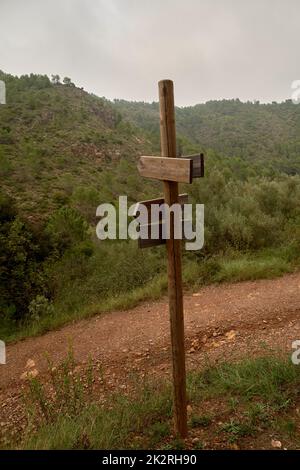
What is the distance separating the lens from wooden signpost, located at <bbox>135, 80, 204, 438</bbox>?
255 centimetres

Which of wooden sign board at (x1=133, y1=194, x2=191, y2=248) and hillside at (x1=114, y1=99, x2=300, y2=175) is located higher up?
hillside at (x1=114, y1=99, x2=300, y2=175)

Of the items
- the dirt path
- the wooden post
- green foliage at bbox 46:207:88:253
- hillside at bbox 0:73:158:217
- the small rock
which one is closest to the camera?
the wooden post

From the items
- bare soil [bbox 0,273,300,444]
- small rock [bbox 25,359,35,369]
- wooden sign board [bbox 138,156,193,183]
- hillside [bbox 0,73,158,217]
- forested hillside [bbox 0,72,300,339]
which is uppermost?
hillside [bbox 0,73,158,217]

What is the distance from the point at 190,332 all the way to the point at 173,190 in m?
3.46

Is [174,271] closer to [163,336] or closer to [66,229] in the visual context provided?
[163,336]

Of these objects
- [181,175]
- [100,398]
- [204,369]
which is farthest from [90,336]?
[181,175]

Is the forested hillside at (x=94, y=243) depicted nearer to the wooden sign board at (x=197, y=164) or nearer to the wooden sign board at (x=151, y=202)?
the wooden sign board at (x=151, y=202)

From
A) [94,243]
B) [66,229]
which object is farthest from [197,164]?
[94,243]

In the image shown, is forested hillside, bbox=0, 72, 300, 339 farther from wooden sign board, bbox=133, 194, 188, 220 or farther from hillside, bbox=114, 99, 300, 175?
hillside, bbox=114, 99, 300, 175

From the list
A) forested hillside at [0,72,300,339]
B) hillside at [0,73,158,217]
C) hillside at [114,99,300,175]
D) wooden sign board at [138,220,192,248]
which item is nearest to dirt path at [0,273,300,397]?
forested hillside at [0,72,300,339]

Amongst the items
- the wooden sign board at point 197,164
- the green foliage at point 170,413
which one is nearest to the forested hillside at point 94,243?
the green foliage at point 170,413

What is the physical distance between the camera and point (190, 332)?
5.61 m

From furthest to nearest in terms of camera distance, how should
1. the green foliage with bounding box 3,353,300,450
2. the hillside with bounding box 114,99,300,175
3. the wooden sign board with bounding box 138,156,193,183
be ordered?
1. the hillside with bounding box 114,99,300,175
2. the green foliage with bounding box 3,353,300,450
3. the wooden sign board with bounding box 138,156,193,183

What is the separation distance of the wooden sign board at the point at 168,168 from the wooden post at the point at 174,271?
74 mm
